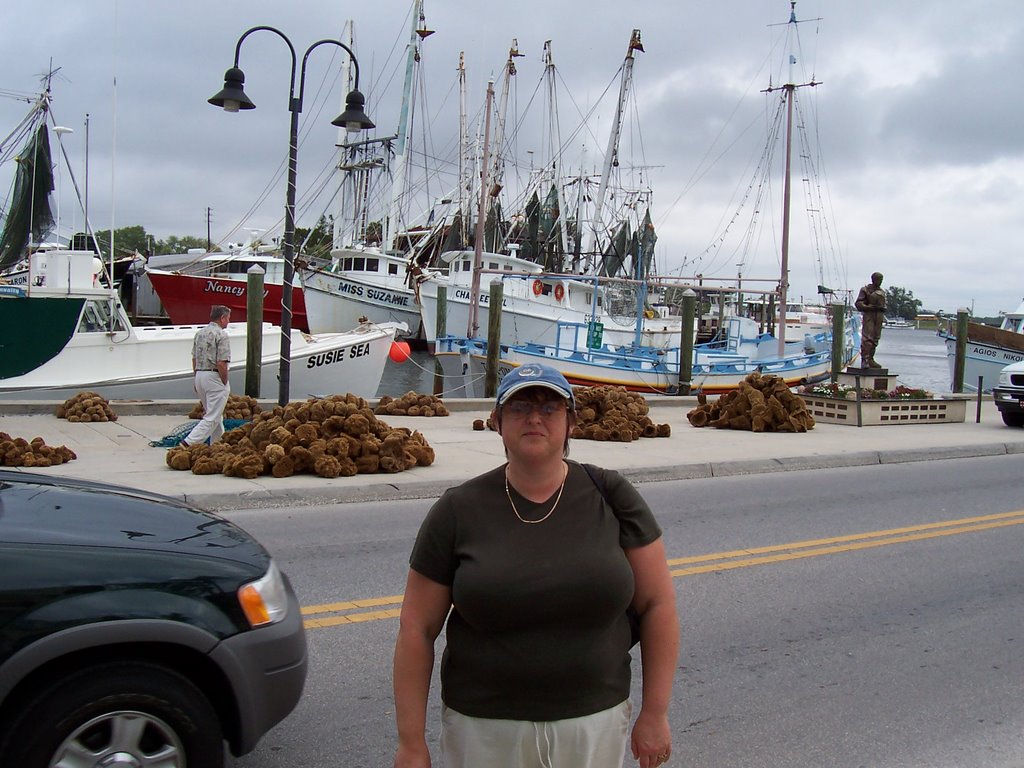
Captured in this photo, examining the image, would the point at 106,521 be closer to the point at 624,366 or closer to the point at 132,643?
the point at 132,643

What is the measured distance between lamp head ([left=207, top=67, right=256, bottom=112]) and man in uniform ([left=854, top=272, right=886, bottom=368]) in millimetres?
11730

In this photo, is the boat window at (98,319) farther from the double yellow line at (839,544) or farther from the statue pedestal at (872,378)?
the double yellow line at (839,544)

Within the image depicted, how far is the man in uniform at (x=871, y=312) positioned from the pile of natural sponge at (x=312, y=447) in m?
10.9

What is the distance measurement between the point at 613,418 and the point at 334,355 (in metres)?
10.6

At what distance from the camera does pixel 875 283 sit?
1889 cm

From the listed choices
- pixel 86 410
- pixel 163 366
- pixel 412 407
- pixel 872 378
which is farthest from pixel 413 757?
pixel 163 366

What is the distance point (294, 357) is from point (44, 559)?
19744mm

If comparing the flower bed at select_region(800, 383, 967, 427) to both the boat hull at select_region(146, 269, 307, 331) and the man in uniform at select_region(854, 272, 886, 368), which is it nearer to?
the man in uniform at select_region(854, 272, 886, 368)

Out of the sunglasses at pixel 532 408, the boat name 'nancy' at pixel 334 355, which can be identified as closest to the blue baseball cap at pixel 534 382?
the sunglasses at pixel 532 408

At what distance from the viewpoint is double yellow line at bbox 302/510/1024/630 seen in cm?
600

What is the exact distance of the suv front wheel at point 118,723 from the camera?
3.05m

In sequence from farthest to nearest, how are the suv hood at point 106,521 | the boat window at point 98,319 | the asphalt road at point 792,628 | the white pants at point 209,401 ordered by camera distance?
the boat window at point 98,319 < the white pants at point 209,401 < the asphalt road at point 792,628 < the suv hood at point 106,521

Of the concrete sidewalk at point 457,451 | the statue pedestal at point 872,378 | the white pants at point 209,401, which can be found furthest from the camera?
the statue pedestal at point 872,378

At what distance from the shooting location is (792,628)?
19.8ft
